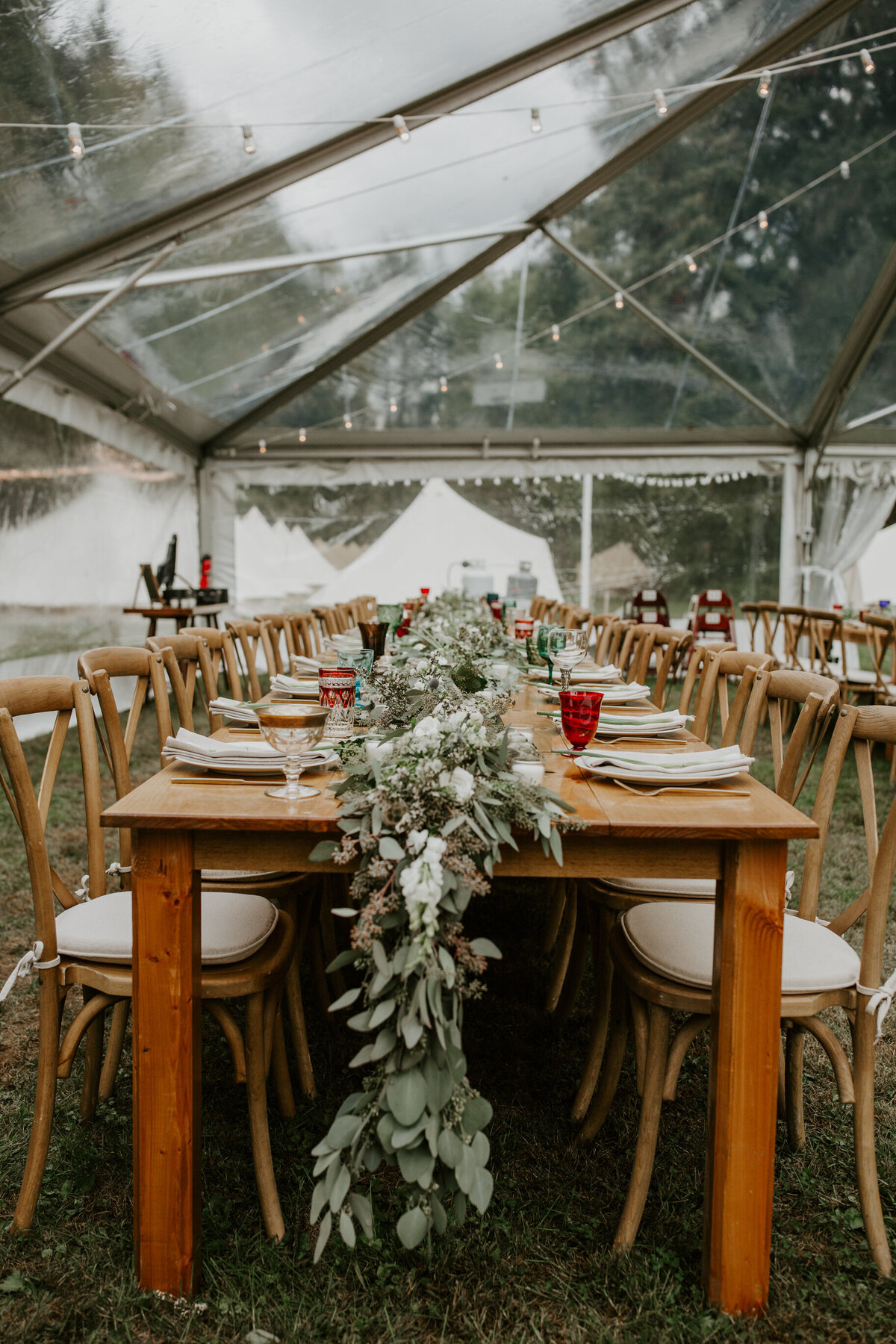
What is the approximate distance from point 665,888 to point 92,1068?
1.19 m

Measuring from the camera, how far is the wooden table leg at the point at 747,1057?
134 cm

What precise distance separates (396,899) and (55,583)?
245 inches

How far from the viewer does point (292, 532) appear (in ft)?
34.3

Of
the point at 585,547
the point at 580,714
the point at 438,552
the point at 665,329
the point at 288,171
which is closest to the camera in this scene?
the point at 580,714

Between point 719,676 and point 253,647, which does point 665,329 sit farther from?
point 719,676

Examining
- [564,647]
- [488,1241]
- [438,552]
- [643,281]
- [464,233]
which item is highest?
[464,233]

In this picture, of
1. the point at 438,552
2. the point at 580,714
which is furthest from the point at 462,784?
the point at 438,552

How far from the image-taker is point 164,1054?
4.52 ft

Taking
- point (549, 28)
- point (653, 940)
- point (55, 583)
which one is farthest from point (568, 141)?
point (653, 940)

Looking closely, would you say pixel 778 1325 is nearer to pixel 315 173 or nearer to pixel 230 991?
pixel 230 991

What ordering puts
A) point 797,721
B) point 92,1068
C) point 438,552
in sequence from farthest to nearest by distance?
point 438,552
point 797,721
point 92,1068

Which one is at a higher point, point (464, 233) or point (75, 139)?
point (464, 233)

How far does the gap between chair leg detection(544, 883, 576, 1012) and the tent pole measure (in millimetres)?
7980

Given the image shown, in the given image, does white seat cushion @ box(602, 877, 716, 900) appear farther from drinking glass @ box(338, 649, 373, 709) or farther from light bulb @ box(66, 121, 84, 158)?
light bulb @ box(66, 121, 84, 158)
